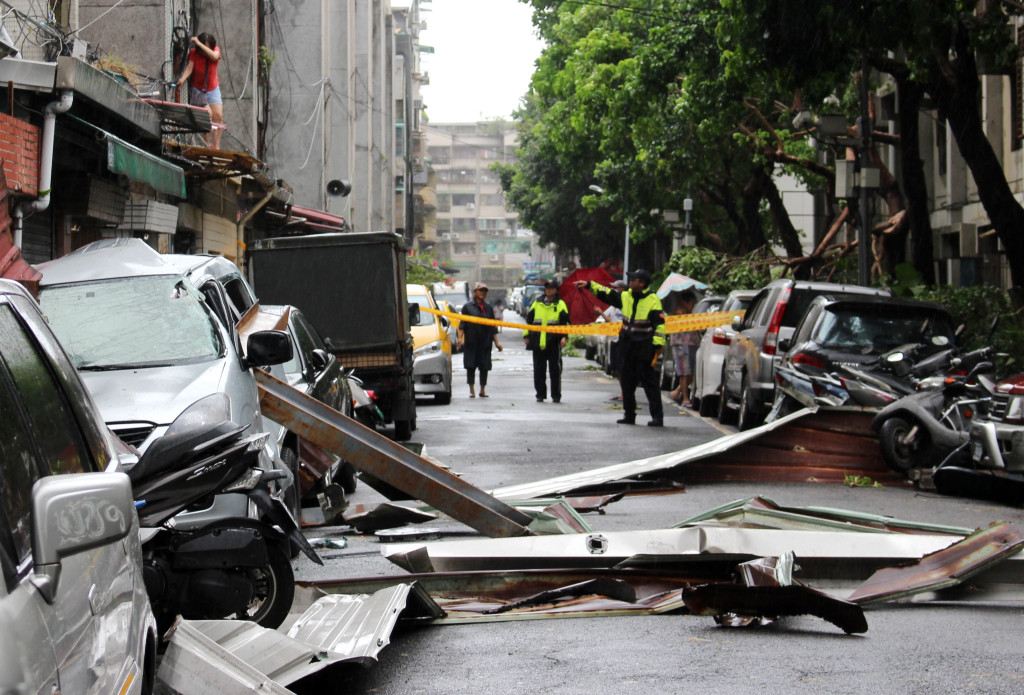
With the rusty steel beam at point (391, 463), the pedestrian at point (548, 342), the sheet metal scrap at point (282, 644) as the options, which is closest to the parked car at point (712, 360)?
the pedestrian at point (548, 342)

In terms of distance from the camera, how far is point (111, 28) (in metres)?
21.0

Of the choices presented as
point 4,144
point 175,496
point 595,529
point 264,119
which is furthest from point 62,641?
point 264,119

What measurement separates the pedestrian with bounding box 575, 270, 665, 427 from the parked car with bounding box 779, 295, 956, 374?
Answer: 3.93 m

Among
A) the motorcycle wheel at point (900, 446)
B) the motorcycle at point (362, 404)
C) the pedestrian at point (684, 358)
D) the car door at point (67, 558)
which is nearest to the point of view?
the car door at point (67, 558)

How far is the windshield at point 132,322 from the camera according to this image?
Answer: 8031mm

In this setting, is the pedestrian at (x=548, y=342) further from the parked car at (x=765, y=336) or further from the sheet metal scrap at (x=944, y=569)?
the sheet metal scrap at (x=944, y=569)

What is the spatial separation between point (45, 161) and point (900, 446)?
791cm

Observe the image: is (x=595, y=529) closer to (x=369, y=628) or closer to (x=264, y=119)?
(x=369, y=628)

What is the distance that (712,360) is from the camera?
20109 millimetres

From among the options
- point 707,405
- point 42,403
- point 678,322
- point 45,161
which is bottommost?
point 707,405

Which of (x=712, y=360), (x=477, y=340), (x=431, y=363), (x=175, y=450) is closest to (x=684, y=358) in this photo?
(x=712, y=360)

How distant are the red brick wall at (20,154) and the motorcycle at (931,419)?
298 inches

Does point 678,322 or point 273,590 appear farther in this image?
point 678,322

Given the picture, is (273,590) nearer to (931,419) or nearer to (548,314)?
(931,419)
